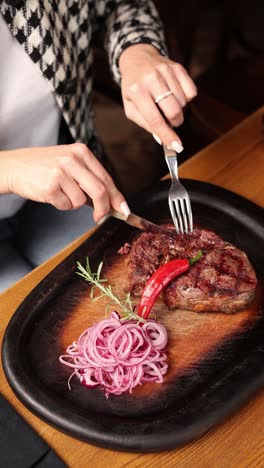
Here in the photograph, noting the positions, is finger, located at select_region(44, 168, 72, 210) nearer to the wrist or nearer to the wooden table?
the wrist

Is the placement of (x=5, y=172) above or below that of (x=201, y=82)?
above

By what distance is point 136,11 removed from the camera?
2139 millimetres

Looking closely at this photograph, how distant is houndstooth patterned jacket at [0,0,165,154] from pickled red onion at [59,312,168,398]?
88 cm

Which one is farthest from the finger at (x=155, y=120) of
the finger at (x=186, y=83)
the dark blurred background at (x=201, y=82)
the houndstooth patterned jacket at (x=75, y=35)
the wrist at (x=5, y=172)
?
the dark blurred background at (x=201, y=82)

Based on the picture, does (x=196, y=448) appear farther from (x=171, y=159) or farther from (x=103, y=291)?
(x=171, y=159)

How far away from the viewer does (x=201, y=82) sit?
2.99m

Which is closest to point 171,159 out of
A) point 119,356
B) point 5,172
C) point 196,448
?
point 5,172

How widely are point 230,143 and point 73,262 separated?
78 centimetres

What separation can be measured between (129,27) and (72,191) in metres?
0.88

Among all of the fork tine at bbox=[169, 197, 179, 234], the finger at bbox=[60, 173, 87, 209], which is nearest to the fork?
the fork tine at bbox=[169, 197, 179, 234]

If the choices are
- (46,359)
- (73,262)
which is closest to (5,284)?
(73,262)

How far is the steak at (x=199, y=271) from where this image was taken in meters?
1.61

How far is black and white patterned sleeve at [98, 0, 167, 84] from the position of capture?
6.70ft

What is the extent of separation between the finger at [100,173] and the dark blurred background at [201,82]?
83cm
